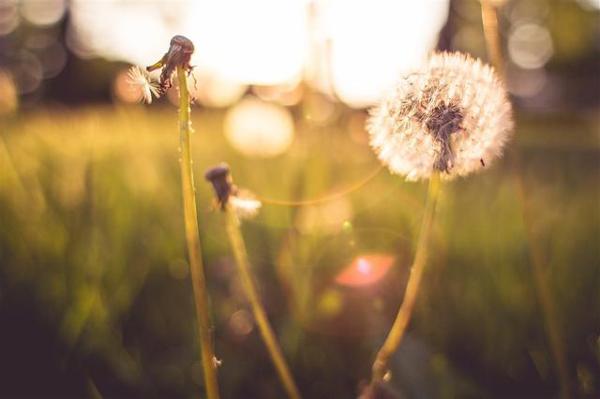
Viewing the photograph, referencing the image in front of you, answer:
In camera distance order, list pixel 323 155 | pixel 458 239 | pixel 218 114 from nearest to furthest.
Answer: pixel 323 155, pixel 458 239, pixel 218 114

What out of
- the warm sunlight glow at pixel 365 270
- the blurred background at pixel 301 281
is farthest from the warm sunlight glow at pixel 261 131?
the warm sunlight glow at pixel 365 270

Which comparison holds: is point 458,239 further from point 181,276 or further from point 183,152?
point 183,152

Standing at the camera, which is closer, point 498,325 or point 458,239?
point 498,325

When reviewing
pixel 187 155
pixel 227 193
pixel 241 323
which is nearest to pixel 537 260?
pixel 227 193

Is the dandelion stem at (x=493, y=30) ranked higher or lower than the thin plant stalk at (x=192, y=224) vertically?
higher

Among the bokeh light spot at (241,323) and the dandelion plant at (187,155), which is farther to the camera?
the bokeh light spot at (241,323)

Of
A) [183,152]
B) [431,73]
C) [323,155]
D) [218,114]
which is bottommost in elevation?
[218,114]

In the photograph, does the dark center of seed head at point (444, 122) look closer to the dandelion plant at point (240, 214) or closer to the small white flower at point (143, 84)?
the dandelion plant at point (240, 214)

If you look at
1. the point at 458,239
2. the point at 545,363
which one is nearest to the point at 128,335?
the point at 545,363
